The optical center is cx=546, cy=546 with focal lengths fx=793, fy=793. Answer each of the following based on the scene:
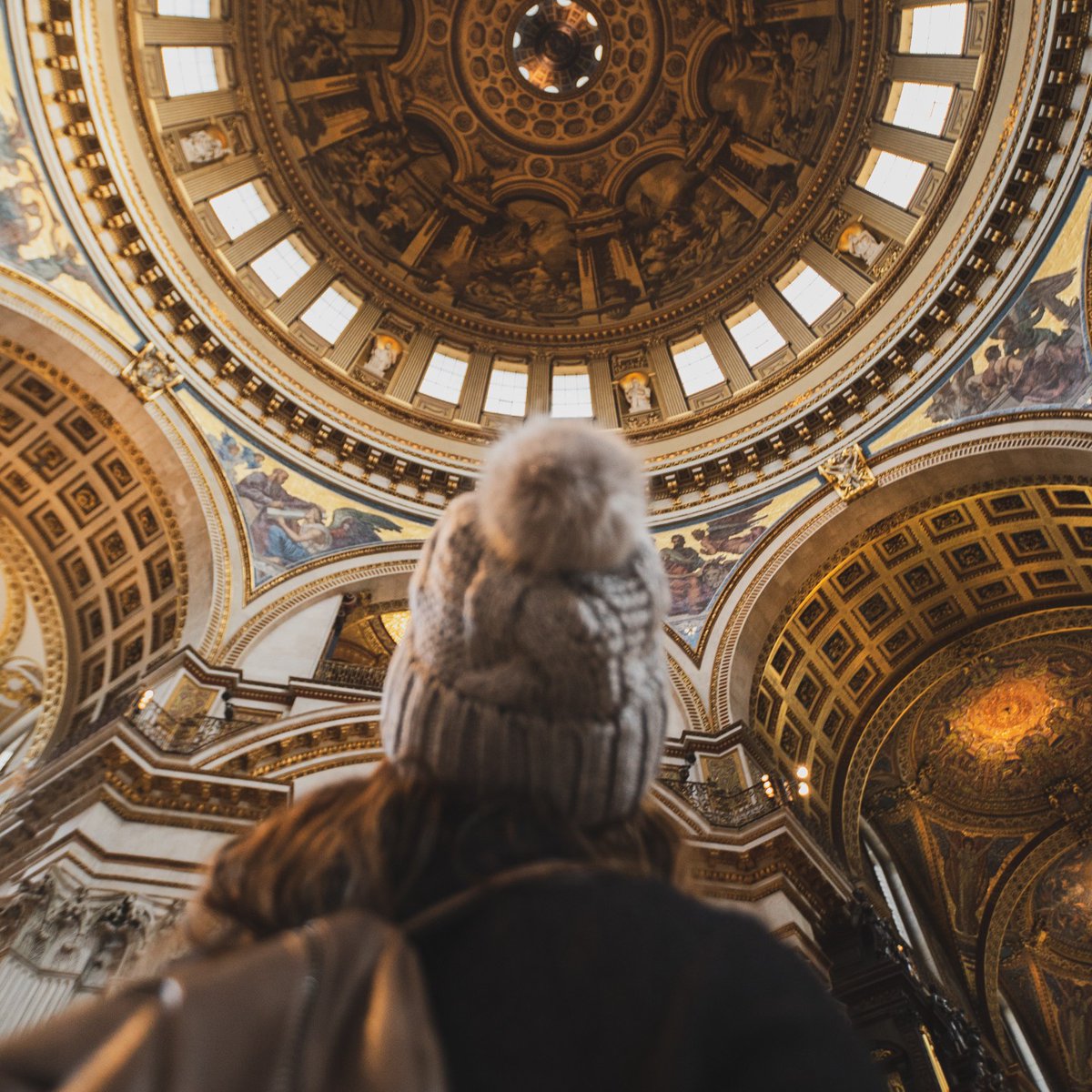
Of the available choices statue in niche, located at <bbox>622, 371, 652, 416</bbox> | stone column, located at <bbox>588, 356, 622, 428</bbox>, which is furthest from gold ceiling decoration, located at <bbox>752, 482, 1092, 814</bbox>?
stone column, located at <bbox>588, 356, 622, 428</bbox>

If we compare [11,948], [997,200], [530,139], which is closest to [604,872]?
[11,948]

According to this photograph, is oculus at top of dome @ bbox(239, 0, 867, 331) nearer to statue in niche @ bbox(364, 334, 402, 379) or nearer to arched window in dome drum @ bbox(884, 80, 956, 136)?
arched window in dome drum @ bbox(884, 80, 956, 136)

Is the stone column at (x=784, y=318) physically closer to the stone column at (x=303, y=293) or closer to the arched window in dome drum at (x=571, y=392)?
the arched window in dome drum at (x=571, y=392)

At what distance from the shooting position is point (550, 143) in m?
20.2

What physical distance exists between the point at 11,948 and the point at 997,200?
589 inches

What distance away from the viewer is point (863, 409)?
13.1 metres

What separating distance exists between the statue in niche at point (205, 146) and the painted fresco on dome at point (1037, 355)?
13.3 meters

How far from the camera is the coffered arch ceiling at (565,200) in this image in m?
12.7

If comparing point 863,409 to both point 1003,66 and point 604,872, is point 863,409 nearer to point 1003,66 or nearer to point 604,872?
point 1003,66

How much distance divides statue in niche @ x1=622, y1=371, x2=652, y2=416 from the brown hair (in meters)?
15.2

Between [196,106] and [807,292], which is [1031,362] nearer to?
[807,292]

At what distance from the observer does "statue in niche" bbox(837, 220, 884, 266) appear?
14.8 meters

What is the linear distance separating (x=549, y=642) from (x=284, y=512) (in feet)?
38.8

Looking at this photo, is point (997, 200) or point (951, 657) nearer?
point (997, 200)
